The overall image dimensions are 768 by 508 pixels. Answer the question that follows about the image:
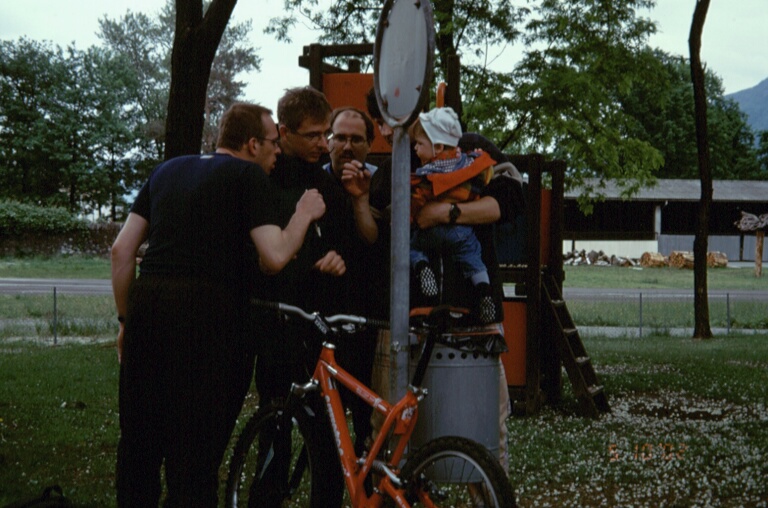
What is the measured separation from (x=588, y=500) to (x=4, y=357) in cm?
1140

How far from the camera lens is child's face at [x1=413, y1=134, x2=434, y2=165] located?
4.04m

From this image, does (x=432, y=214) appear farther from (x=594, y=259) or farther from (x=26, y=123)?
(x=26, y=123)

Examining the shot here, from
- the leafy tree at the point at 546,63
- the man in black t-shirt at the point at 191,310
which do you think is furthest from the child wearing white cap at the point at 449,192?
the leafy tree at the point at 546,63

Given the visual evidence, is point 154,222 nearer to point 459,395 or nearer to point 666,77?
point 459,395

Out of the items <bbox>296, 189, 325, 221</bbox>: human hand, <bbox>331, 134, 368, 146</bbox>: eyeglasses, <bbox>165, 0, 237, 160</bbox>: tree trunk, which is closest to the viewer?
<bbox>296, 189, 325, 221</bbox>: human hand

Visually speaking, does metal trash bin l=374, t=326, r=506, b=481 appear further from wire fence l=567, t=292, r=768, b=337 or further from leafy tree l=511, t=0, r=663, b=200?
wire fence l=567, t=292, r=768, b=337

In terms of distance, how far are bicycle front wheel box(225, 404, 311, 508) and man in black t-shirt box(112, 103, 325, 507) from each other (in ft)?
1.74

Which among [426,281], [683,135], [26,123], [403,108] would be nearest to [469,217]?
[426,281]

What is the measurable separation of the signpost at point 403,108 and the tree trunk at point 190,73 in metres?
6.86

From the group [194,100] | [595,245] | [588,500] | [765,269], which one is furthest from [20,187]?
[588,500]

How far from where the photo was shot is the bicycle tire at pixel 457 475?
3125mm

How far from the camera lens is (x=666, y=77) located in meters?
20.2

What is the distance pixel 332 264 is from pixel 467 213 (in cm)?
63

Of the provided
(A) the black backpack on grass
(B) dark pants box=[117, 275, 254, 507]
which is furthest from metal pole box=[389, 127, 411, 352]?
(A) the black backpack on grass
